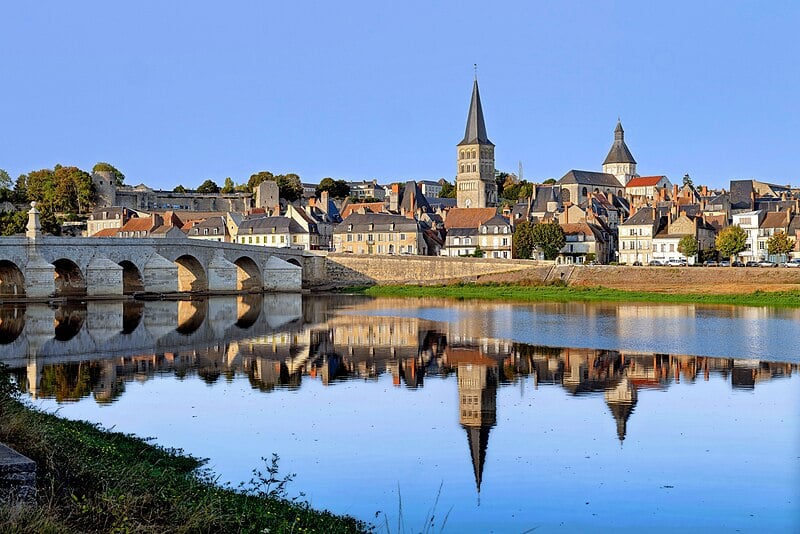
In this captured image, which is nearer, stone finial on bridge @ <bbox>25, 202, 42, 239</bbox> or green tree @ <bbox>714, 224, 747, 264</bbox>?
stone finial on bridge @ <bbox>25, 202, 42, 239</bbox>

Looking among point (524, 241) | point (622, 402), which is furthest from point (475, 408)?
point (524, 241)

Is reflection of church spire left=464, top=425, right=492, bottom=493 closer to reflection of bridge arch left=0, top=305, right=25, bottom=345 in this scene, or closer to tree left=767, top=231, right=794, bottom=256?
reflection of bridge arch left=0, top=305, right=25, bottom=345

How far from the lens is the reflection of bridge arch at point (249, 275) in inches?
2411

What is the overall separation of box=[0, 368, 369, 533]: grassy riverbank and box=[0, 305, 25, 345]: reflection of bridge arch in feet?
61.8

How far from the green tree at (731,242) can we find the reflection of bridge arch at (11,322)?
4307cm

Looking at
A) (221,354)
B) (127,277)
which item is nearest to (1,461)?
(221,354)

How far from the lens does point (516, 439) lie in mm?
15516

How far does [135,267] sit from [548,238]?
2818 cm

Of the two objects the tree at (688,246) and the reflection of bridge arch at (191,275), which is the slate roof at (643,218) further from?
the reflection of bridge arch at (191,275)

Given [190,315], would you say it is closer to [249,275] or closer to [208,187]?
[249,275]

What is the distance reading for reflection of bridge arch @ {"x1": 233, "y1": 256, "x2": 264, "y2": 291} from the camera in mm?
61250

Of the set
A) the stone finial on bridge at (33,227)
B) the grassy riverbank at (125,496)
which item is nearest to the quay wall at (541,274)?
the stone finial on bridge at (33,227)

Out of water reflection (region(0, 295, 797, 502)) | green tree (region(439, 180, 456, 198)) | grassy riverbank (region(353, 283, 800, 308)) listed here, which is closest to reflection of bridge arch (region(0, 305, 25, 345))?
water reflection (region(0, 295, 797, 502))

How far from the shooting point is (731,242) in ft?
212
